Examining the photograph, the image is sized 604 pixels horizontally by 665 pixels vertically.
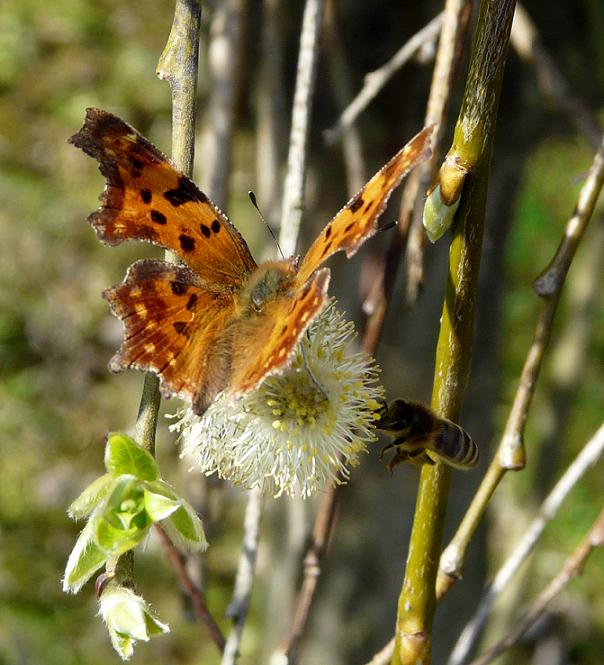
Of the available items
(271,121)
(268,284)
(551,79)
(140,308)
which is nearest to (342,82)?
(271,121)

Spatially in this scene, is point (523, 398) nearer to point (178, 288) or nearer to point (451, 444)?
point (451, 444)

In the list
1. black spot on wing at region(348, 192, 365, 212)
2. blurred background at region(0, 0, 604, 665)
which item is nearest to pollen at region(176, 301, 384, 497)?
black spot on wing at region(348, 192, 365, 212)

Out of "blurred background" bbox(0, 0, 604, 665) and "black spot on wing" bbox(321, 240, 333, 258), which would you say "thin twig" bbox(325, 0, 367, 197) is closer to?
"blurred background" bbox(0, 0, 604, 665)

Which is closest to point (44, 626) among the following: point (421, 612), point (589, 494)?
point (589, 494)

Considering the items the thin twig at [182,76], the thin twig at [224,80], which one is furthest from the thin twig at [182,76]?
the thin twig at [224,80]

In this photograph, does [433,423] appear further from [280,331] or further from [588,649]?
[588,649]

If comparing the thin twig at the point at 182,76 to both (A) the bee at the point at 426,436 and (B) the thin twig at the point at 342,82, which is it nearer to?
(A) the bee at the point at 426,436

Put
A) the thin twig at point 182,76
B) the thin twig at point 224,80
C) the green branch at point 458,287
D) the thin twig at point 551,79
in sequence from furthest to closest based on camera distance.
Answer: the thin twig at point 224,80 → the thin twig at point 551,79 → the thin twig at point 182,76 → the green branch at point 458,287
